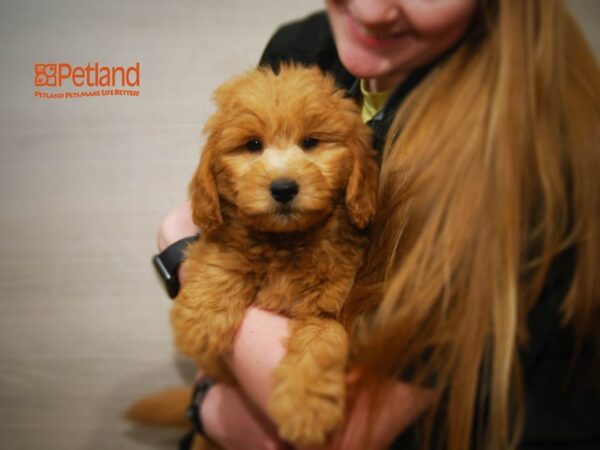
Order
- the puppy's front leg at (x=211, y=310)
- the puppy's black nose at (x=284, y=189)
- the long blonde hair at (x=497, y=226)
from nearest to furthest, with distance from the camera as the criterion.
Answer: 1. the long blonde hair at (x=497, y=226)
2. the puppy's black nose at (x=284, y=189)
3. the puppy's front leg at (x=211, y=310)

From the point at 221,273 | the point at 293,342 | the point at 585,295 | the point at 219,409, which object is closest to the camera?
the point at 585,295

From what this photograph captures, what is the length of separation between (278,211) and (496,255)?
438mm

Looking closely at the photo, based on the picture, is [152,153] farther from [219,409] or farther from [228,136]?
[219,409]

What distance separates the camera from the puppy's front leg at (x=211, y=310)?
1.08 meters

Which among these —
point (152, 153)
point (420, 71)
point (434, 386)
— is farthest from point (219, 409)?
point (420, 71)

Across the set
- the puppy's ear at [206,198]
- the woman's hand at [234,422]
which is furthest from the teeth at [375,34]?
the woman's hand at [234,422]

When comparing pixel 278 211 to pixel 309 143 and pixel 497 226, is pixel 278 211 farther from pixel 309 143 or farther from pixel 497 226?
pixel 497 226

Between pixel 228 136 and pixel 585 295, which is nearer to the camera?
pixel 585 295

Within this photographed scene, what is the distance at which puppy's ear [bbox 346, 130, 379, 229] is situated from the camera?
105 cm

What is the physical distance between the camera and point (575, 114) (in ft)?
2.90

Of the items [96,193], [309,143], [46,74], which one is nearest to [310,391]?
[309,143]

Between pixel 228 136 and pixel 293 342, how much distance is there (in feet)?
1.61

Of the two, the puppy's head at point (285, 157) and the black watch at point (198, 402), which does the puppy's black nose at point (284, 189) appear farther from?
the black watch at point (198, 402)

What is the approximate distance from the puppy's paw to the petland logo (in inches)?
42.4
